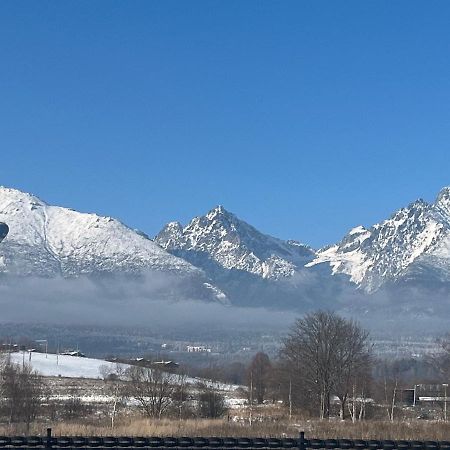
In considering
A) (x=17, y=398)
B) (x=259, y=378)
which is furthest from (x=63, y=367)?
(x=17, y=398)

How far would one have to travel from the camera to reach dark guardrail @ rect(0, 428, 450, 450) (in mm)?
34062

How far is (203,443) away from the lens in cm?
3472

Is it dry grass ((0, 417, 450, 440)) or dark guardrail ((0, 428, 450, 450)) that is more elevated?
dark guardrail ((0, 428, 450, 450))

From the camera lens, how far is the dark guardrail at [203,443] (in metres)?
34.1

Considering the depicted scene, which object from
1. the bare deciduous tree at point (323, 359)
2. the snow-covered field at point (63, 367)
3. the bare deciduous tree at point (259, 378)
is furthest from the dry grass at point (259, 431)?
the snow-covered field at point (63, 367)

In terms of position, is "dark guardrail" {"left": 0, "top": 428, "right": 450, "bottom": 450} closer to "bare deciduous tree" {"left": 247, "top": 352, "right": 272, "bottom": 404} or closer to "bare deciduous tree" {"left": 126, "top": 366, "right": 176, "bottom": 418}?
"bare deciduous tree" {"left": 126, "top": 366, "right": 176, "bottom": 418}

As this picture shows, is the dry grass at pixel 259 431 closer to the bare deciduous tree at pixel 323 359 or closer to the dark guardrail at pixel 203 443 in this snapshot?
the dark guardrail at pixel 203 443

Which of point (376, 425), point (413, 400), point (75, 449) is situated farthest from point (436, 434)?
point (413, 400)

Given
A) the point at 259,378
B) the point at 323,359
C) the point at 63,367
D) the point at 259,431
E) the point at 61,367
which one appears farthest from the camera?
the point at 63,367

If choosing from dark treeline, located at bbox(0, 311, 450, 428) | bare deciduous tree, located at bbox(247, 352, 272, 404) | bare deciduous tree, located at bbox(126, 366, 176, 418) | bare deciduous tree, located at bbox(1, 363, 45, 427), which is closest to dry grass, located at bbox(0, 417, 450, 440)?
bare deciduous tree, located at bbox(1, 363, 45, 427)

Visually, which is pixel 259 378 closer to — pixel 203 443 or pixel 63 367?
pixel 63 367

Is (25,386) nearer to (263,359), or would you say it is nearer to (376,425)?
(376,425)

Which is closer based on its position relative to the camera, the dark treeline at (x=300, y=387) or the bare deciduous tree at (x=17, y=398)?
the bare deciduous tree at (x=17, y=398)

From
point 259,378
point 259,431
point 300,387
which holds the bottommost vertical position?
point 259,431
